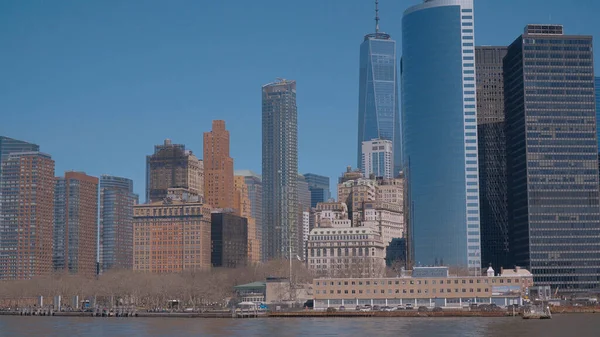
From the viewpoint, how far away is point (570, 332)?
149 metres

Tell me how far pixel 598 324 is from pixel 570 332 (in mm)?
25159

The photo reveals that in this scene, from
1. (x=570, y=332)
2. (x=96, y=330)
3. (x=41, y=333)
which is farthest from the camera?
(x=96, y=330)

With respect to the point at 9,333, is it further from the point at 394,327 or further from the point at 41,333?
the point at 394,327

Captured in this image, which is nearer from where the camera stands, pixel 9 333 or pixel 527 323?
pixel 9 333

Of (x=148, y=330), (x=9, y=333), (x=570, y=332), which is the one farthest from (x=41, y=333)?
(x=570, y=332)

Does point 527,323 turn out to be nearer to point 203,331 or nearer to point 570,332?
point 570,332

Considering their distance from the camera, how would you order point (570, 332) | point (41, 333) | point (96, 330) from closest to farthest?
point (570, 332) → point (41, 333) → point (96, 330)

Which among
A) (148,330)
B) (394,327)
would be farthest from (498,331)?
(148,330)

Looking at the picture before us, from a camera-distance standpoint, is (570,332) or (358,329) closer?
(570,332)

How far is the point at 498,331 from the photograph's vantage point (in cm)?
15250

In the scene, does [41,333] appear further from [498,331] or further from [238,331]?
[498,331]

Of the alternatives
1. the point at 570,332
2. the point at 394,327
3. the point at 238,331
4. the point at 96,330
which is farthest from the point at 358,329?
the point at 96,330

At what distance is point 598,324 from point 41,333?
9905 cm

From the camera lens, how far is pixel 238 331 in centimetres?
16325
